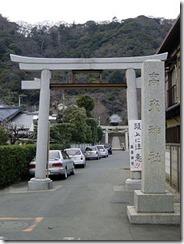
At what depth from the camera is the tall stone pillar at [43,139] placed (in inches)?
594

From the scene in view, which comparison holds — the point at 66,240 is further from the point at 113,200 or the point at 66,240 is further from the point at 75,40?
the point at 75,40

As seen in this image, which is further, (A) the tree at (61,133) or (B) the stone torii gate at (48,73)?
(A) the tree at (61,133)

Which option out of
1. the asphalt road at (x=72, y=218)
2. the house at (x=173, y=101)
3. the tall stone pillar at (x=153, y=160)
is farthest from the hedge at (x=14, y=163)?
the tall stone pillar at (x=153, y=160)

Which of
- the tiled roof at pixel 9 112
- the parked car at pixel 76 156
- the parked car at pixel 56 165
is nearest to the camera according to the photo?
the parked car at pixel 56 165

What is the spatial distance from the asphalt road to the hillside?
93.6 feet

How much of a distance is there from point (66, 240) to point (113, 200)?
5.22m

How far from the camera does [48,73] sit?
15.4 metres

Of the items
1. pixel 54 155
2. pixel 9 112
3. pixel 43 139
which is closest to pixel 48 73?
pixel 43 139

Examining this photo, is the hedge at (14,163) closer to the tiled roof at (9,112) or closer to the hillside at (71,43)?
the hillside at (71,43)

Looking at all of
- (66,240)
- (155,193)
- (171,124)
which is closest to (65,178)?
(171,124)

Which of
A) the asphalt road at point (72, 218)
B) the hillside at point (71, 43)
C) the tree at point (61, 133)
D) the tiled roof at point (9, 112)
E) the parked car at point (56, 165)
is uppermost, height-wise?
the hillside at point (71, 43)

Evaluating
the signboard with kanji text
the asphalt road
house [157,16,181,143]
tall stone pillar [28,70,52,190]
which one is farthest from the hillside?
the asphalt road

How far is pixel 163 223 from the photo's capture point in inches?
324

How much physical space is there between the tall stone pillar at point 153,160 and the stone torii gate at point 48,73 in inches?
231
